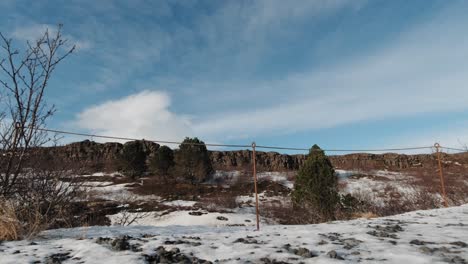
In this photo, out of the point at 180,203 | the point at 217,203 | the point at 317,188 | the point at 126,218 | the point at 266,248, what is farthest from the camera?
the point at 180,203

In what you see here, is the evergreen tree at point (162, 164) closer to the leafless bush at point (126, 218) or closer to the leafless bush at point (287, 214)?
the leafless bush at point (126, 218)

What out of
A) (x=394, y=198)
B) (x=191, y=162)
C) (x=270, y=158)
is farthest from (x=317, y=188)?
(x=270, y=158)

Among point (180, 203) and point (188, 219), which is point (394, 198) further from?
point (180, 203)

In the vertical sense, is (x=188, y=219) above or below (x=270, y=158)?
below

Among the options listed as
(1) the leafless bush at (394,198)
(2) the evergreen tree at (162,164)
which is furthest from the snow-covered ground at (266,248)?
(2) the evergreen tree at (162,164)

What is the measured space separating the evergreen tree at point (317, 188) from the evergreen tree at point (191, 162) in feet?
66.8

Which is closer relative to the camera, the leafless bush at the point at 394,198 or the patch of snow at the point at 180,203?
the leafless bush at the point at 394,198

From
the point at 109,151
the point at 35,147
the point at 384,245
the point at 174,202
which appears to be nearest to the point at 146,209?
the point at 174,202

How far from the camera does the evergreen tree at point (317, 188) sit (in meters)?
13.3

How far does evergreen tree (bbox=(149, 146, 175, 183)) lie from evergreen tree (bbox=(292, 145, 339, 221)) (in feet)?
74.2

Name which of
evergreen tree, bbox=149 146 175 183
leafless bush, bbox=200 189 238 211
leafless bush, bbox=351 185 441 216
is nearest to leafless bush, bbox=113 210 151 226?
leafless bush, bbox=200 189 238 211

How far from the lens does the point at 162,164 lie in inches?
1382

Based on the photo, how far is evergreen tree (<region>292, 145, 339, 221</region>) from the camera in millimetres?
13344

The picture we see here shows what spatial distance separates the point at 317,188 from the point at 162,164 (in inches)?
955
